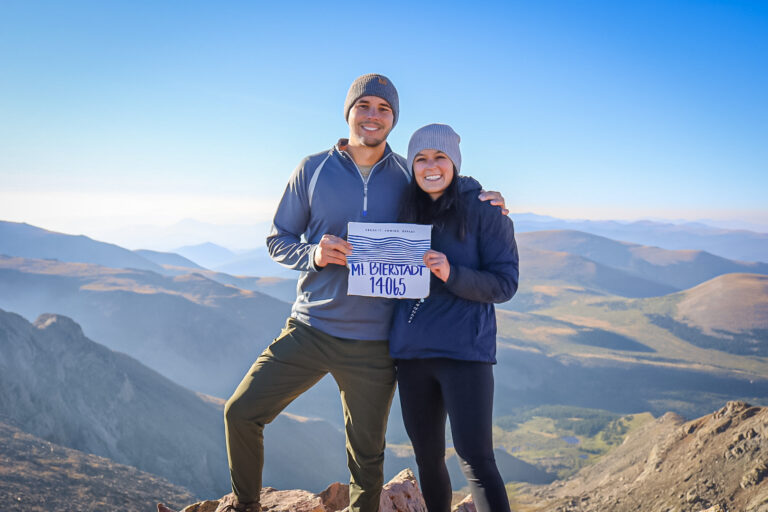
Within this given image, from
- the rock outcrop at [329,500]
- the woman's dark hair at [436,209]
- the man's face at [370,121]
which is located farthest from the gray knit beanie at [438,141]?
the rock outcrop at [329,500]

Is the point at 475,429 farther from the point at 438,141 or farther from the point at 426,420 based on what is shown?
the point at 438,141

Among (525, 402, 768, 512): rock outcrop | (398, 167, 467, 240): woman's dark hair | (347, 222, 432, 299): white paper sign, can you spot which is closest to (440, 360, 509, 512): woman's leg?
(347, 222, 432, 299): white paper sign

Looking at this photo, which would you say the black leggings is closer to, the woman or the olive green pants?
the woman

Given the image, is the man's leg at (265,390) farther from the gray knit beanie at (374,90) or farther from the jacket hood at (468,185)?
the gray knit beanie at (374,90)

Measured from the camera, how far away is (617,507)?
886 inches

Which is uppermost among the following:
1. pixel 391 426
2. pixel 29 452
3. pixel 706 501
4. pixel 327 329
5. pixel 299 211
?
pixel 299 211

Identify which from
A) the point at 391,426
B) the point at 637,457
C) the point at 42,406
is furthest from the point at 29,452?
the point at 391,426

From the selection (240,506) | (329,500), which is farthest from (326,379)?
(240,506)

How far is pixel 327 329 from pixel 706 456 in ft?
75.3

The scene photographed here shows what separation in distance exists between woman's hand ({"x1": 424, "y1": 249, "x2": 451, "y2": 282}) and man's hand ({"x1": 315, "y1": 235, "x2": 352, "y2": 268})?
1.97ft

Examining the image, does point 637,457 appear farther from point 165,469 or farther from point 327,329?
point 327,329

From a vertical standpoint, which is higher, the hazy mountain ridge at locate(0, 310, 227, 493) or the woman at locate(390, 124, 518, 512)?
the woman at locate(390, 124, 518, 512)

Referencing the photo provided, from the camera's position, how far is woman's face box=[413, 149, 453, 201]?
11.8 ft

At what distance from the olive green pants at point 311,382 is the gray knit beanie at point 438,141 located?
1.41 meters
